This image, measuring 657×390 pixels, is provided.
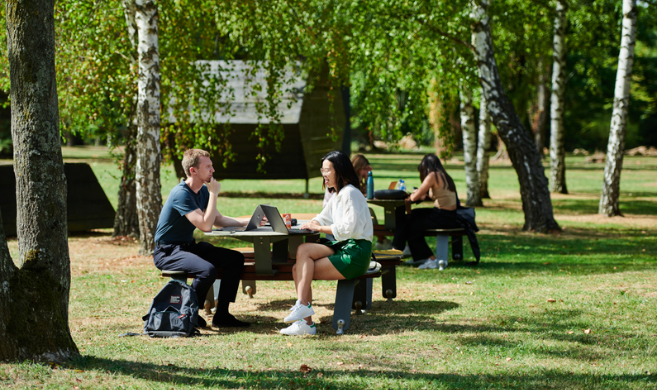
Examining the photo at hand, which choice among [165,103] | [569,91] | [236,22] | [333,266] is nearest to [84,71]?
[165,103]

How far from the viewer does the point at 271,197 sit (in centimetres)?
2100

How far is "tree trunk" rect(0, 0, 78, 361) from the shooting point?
461cm

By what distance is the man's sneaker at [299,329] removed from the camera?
5930 mm

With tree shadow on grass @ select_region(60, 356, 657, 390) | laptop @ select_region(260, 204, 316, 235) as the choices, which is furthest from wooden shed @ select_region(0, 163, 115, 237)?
tree shadow on grass @ select_region(60, 356, 657, 390)

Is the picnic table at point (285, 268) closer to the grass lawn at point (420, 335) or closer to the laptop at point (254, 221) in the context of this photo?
the laptop at point (254, 221)

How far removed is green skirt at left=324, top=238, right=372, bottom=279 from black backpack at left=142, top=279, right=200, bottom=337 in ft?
4.04

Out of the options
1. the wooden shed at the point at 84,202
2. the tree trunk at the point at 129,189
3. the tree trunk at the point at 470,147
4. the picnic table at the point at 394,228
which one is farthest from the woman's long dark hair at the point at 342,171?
the tree trunk at the point at 470,147

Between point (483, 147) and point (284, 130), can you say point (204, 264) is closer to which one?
point (284, 130)

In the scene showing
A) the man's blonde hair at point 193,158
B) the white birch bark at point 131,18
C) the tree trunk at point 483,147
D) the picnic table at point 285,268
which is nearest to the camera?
the picnic table at point 285,268

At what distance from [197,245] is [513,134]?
8.51m

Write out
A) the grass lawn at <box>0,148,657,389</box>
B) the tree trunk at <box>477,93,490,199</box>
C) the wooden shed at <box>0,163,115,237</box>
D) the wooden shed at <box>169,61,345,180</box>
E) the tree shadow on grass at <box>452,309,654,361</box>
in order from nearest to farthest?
the grass lawn at <box>0,148,657,389</box>
the tree shadow on grass at <box>452,309,654,361</box>
the wooden shed at <box>0,163,115,237</box>
the tree trunk at <box>477,93,490,199</box>
the wooden shed at <box>169,61,345,180</box>

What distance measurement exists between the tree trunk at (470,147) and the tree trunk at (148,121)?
894 cm

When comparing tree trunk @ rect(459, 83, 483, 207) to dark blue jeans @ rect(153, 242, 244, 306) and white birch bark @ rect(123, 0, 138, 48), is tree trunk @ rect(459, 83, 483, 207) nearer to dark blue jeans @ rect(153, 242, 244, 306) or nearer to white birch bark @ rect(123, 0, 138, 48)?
white birch bark @ rect(123, 0, 138, 48)

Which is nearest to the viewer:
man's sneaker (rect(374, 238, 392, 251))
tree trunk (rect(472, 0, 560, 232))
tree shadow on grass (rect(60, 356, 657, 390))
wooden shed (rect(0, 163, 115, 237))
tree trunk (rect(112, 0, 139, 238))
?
tree shadow on grass (rect(60, 356, 657, 390))
